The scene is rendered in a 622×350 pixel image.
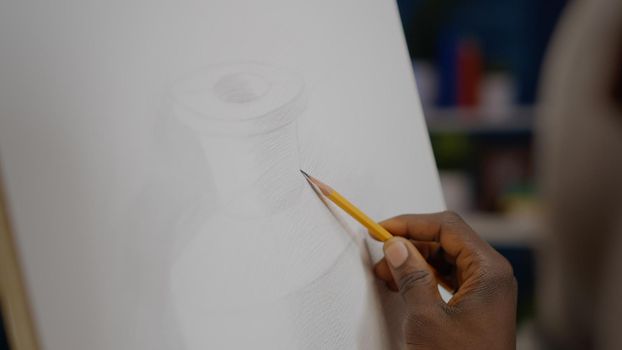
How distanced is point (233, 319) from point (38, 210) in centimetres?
17

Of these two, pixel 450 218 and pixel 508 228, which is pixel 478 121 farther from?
pixel 450 218

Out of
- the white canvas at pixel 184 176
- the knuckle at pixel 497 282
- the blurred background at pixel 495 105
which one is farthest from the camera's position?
the blurred background at pixel 495 105

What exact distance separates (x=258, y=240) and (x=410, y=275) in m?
0.14

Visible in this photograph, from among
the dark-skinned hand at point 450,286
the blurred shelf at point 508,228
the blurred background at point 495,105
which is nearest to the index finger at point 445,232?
the dark-skinned hand at point 450,286

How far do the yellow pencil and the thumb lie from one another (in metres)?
0.01

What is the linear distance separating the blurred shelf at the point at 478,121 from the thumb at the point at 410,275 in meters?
1.73

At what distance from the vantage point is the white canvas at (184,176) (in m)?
0.46

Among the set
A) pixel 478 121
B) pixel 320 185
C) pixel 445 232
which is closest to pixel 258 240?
pixel 320 185

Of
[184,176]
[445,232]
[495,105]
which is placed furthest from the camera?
[495,105]

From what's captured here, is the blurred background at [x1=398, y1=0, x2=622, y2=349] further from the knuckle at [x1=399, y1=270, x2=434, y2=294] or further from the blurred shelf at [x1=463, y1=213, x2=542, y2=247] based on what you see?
the knuckle at [x1=399, y1=270, x2=434, y2=294]

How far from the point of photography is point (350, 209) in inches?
21.0

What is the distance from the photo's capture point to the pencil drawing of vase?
0.48 metres

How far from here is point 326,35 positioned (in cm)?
58

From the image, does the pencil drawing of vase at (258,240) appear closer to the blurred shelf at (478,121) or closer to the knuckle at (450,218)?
the knuckle at (450,218)
